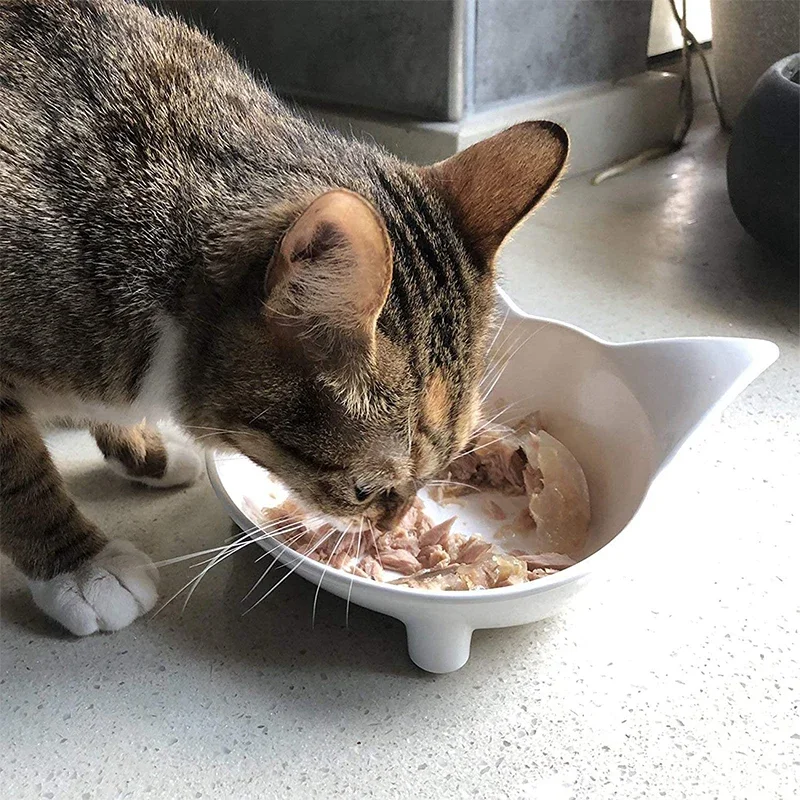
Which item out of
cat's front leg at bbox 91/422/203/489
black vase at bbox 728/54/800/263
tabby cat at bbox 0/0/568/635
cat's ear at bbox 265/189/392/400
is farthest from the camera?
black vase at bbox 728/54/800/263

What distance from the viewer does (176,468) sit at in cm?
115

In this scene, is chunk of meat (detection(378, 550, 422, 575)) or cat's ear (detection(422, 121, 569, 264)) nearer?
cat's ear (detection(422, 121, 569, 264))

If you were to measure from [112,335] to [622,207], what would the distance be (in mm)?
1337

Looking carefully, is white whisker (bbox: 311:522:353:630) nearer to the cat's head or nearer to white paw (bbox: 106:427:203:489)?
the cat's head

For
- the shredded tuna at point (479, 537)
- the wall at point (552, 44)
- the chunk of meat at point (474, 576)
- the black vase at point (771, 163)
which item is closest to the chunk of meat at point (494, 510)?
the shredded tuna at point (479, 537)

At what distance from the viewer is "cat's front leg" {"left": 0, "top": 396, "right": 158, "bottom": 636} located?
3.08ft

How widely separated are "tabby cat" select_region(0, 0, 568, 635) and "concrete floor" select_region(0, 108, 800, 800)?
19 centimetres

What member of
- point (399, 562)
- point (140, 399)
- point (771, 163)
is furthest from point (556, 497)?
point (771, 163)

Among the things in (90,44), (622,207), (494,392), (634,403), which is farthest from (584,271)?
(90,44)

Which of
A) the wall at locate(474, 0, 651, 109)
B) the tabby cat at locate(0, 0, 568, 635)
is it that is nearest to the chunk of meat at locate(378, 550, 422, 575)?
the tabby cat at locate(0, 0, 568, 635)

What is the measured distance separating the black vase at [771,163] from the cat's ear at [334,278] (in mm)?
1013

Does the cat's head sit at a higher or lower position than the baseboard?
higher

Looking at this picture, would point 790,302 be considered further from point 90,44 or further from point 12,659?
point 12,659

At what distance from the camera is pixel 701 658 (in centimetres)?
92
